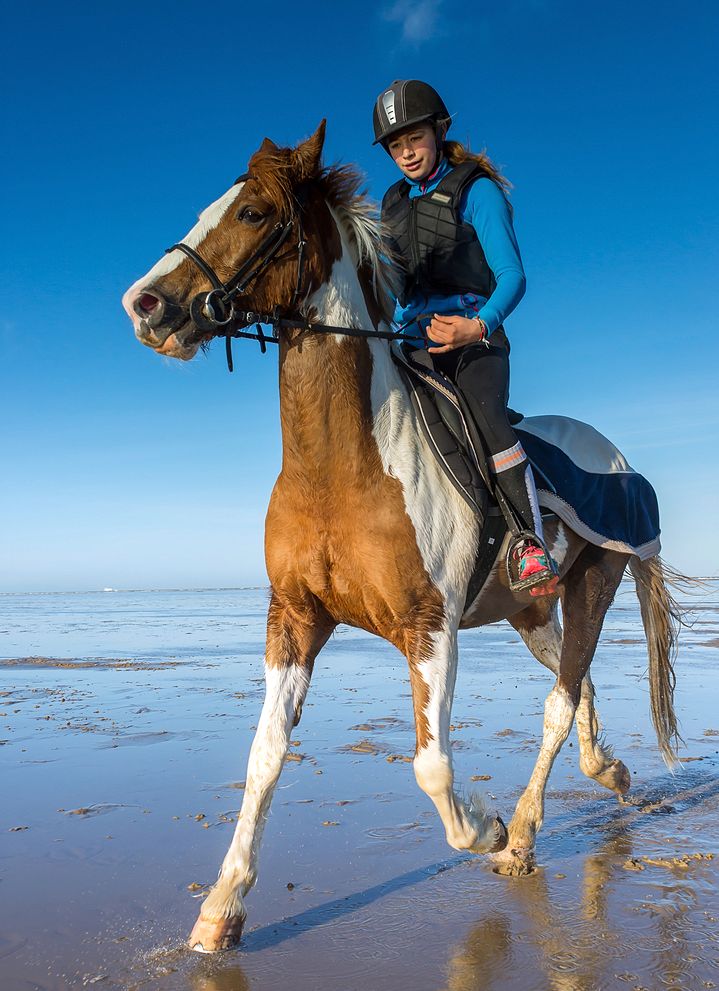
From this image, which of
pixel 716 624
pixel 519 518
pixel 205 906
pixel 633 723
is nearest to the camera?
pixel 205 906

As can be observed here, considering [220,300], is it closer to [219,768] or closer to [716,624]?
[219,768]

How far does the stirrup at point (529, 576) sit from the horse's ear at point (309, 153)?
1949 mm

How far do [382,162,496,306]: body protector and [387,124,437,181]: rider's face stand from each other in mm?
144

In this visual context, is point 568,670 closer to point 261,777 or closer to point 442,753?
point 442,753

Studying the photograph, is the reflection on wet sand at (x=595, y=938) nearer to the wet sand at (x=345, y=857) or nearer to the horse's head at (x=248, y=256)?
the wet sand at (x=345, y=857)

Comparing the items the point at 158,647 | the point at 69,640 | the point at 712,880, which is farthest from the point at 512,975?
the point at 69,640

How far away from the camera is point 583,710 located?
5406 mm

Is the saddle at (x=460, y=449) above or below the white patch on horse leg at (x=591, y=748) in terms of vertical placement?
above

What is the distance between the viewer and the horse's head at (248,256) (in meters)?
3.23

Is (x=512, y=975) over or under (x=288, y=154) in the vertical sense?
under

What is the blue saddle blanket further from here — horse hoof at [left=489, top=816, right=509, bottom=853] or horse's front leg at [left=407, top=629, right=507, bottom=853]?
horse hoof at [left=489, top=816, right=509, bottom=853]

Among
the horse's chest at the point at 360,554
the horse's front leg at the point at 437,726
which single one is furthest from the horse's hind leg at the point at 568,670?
the horse's chest at the point at 360,554

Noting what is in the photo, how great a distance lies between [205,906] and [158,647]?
12.3 m

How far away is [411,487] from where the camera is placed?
358cm
